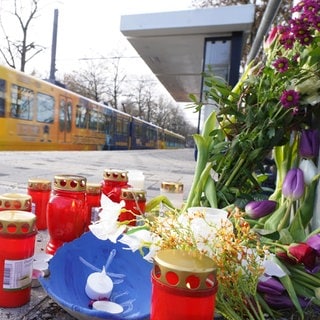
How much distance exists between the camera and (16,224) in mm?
1023

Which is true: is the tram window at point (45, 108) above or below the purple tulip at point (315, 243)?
above

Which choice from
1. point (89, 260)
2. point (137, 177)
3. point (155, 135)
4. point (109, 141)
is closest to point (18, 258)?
point (89, 260)

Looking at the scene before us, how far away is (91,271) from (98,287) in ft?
0.49

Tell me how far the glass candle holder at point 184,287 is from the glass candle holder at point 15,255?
0.48 m

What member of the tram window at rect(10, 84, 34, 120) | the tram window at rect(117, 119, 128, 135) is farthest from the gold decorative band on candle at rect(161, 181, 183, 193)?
the tram window at rect(117, 119, 128, 135)

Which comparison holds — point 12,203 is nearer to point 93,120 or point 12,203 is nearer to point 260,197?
point 260,197

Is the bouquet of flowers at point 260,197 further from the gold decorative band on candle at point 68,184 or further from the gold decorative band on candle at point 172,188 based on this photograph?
the gold decorative band on candle at point 68,184

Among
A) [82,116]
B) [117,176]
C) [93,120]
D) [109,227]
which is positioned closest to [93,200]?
[117,176]

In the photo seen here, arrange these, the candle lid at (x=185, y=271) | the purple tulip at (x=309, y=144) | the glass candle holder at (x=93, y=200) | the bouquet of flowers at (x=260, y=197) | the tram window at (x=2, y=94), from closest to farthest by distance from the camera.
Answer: the candle lid at (x=185, y=271)
the bouquet of flowers at (x=260, y=197)
the purple tulip at (x=309, y=144)
the glass candle holder at (x=93, y=200)
the tram window at (x=2, y=94)

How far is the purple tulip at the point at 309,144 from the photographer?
1.49 meters

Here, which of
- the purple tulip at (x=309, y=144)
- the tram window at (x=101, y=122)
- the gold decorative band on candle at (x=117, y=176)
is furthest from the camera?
the tram window at (x=101, y=122)

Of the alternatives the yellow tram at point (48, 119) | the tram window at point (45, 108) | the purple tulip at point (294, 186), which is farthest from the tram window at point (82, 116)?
the purple tulip at point (294, 186)

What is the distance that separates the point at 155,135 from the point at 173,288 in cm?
3099

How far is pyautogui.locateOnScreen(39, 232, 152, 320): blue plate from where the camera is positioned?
951 mm
